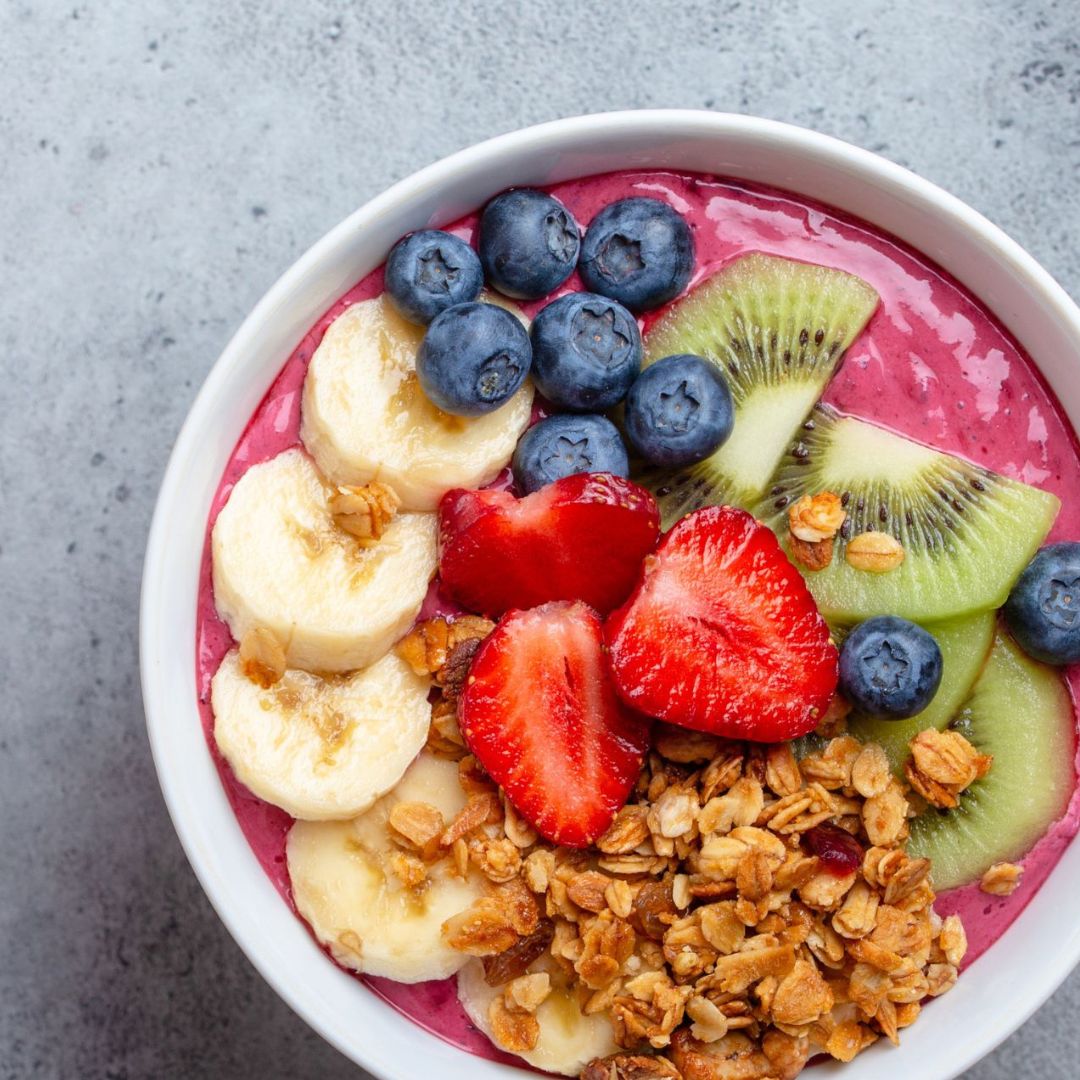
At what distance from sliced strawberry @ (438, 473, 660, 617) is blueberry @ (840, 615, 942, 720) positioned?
9.9 inches

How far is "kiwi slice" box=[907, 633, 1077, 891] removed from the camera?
1.53m

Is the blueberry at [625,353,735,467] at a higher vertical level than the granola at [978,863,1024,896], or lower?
higher

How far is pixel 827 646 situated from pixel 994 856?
13.3 inches

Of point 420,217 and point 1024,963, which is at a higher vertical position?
point 420,217

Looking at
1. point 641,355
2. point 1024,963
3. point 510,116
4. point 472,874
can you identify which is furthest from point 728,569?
point 510,116

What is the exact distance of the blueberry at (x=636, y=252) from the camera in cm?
146

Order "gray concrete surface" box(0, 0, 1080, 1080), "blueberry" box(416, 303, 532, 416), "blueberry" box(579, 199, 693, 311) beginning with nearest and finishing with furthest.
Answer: "blueberry" box(416, 303, 532, 416) → "blueberry" box(579, 199, 693, 311) → "gray concrete surface" box(0, 0, 1080, 1080)

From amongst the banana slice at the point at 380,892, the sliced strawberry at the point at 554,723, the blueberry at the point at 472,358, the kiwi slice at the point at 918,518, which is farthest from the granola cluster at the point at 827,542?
the banana slice at the point at 380,892

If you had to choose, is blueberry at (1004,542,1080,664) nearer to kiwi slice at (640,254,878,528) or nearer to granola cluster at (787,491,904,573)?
granola cluster at (787,491,904,573)

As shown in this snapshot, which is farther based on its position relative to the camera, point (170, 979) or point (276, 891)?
point (170, 979)

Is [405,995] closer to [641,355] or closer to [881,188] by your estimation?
[641,355]

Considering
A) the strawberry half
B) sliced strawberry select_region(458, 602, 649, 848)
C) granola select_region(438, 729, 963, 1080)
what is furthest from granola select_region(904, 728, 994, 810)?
sliced strawberry select_region(458, 602, 649, 848)

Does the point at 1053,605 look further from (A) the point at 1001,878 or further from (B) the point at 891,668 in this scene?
(A) the point at 1001,878

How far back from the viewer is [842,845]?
1438 mm
